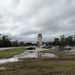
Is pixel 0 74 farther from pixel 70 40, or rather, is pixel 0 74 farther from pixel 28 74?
pixel 70 40

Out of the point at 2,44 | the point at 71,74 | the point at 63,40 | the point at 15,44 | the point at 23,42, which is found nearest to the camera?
the point at 71,74

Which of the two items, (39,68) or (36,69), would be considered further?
(39,68)

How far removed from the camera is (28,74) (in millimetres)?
14602

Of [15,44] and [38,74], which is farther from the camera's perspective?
[15,44]

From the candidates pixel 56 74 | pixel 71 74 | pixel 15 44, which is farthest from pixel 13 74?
pixel 15 44

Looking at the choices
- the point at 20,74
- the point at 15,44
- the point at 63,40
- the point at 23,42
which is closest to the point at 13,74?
the point at 20,74

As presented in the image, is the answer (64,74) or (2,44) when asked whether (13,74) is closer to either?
(64,74)

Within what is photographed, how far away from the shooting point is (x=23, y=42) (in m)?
192

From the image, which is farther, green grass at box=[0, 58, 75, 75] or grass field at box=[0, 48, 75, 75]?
green grass at box=[0, 58, 75, 75]

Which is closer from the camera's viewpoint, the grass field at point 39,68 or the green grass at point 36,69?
the grass field at point 39,68

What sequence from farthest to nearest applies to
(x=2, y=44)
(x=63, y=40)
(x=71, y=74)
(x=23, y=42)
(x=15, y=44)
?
(x=23, y=42), (x=15, y=44), (x=63, y=40), (x=2, y=44), (x=71, y=74)

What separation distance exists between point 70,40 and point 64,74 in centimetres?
13529

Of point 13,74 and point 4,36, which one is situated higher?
point 4,36

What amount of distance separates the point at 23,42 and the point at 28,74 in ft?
582
